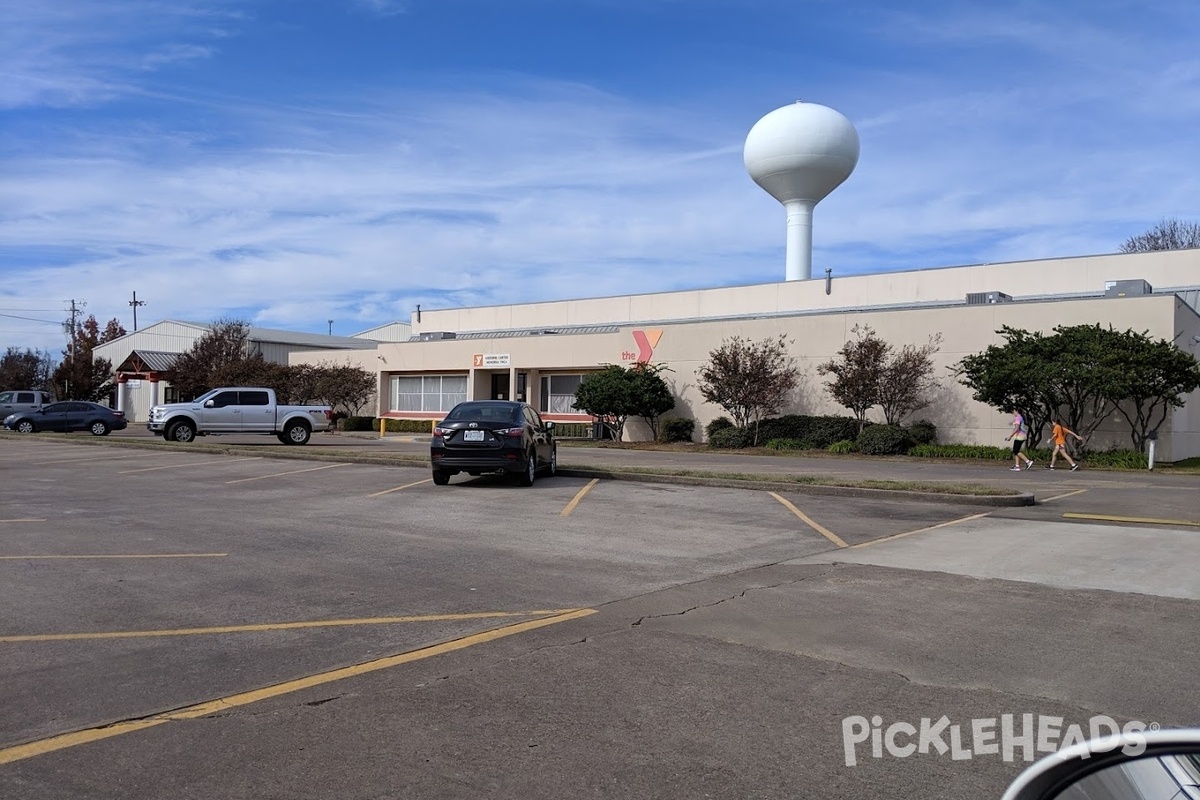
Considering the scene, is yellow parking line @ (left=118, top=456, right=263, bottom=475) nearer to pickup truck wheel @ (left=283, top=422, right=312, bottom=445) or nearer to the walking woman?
pickup truck wheel @ (left=283, top=422, right=312, bottom=445)

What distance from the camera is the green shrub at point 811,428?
32188 mm

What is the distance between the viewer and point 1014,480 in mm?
20609

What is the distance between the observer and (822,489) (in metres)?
16.5

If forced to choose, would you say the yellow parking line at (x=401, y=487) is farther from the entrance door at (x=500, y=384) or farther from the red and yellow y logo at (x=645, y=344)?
the entrance door at (x=500, y=384)

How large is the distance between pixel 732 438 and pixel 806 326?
5.23 meters

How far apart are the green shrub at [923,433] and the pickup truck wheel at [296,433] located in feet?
64.6

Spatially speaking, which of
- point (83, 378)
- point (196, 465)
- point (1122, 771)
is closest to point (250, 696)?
point (1122, 771)

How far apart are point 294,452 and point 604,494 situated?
1127cm

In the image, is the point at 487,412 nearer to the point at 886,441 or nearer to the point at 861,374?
the point at 886,441

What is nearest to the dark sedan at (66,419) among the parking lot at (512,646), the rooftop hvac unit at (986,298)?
the parking lot at (512,646)

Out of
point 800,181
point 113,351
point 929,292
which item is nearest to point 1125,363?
point 929,292

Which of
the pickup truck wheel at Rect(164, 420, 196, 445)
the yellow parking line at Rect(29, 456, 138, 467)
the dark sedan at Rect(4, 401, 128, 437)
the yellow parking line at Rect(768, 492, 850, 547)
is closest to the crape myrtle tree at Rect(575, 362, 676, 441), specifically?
the pickup truck wheel at Rect(164, 420, 196, 445)

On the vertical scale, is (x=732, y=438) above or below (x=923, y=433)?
below

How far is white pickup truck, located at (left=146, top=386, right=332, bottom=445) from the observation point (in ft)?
99.5
